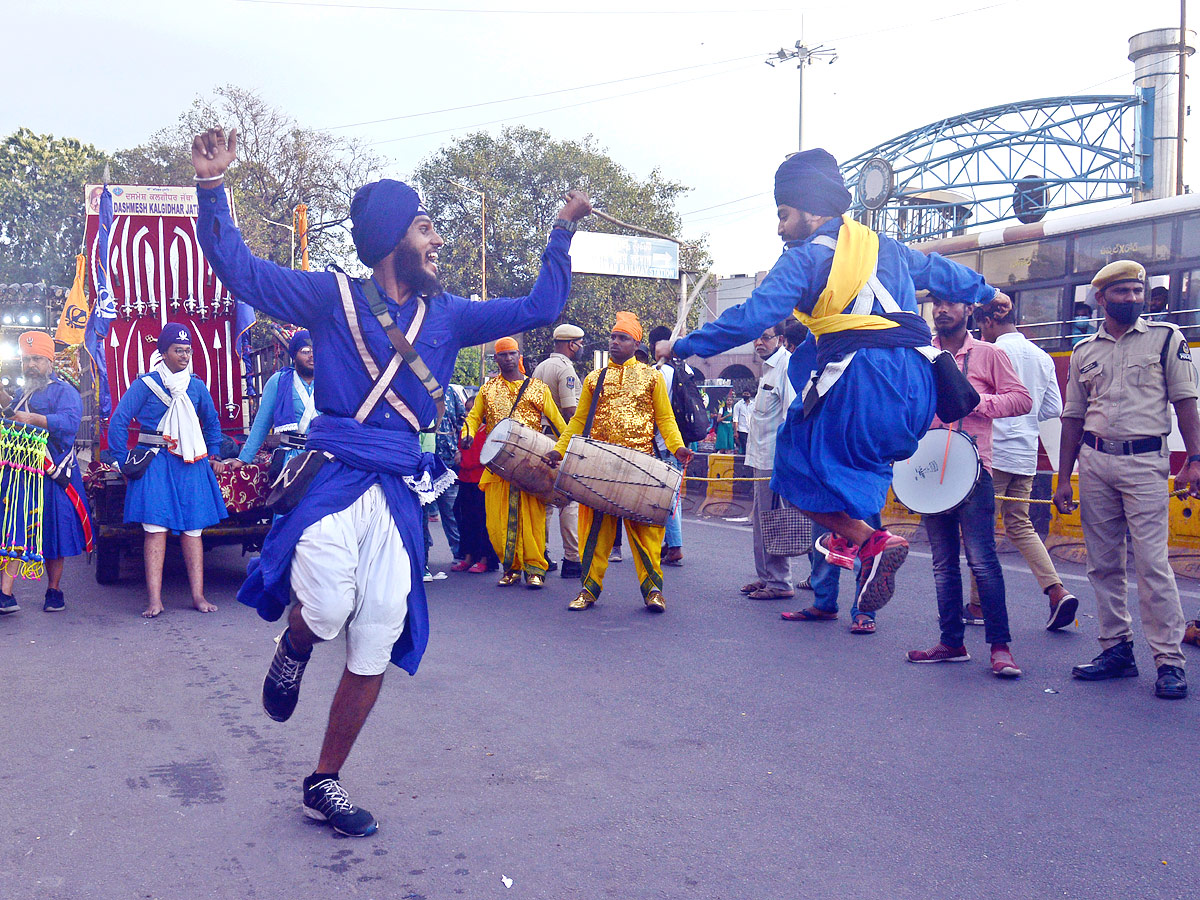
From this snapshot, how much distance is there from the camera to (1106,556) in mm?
5297

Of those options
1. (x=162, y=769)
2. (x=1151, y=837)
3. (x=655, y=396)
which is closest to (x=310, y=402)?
(x=655, y=396)

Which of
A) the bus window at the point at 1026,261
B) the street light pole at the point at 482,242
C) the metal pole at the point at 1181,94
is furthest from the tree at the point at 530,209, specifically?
the bus window at the point at 1026,261

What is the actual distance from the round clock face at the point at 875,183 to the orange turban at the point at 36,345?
22.6 metres

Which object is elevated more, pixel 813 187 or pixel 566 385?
pixel 813 187

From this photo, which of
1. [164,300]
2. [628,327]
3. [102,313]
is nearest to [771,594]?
[628,327]

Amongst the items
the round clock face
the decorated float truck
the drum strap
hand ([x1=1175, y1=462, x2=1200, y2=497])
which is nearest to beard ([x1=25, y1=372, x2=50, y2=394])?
the decorated float truck

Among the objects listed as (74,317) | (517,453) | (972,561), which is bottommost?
(972,561)

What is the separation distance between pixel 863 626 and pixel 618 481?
1695 millimetres

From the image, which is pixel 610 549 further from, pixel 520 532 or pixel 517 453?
pixel 520 532

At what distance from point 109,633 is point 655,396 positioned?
3.71 meters

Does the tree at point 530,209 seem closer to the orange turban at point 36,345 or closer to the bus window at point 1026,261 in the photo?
the bus window at point 1026,261

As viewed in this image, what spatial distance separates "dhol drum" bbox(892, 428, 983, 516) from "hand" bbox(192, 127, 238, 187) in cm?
324

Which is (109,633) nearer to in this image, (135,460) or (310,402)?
(135,460)

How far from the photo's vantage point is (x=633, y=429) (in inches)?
294
